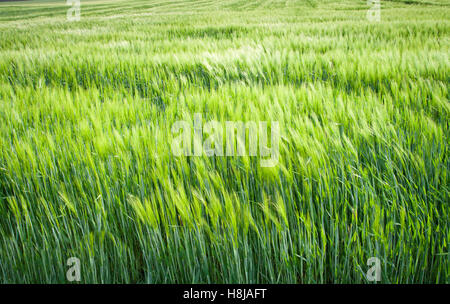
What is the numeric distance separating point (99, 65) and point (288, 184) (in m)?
1.82

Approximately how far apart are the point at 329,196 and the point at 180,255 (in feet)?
1.02

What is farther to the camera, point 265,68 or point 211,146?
point 265,68

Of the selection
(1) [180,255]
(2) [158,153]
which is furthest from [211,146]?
(1) [180,255]

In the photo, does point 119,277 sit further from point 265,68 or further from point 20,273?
point 265,68

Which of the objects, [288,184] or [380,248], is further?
[288,184]

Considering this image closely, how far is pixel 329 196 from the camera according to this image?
0.55 metres
